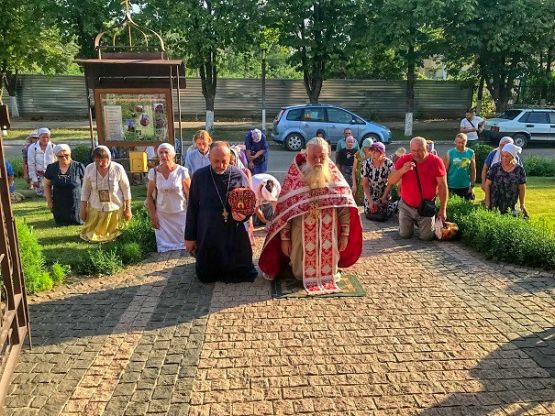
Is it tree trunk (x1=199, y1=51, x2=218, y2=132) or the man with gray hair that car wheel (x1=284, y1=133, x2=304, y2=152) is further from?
the man with gray hair

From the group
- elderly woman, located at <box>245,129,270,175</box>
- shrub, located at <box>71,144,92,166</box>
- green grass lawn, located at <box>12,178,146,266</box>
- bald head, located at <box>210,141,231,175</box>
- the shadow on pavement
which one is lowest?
the shadow on pavement

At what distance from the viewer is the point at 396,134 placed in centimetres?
2473

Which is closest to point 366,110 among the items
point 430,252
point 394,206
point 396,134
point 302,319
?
point 396,134

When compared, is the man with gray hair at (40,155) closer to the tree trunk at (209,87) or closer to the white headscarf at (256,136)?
the white headscarf at (256,136)

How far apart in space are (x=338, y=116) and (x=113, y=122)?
1116 cm

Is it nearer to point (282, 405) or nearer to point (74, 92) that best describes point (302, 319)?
point (282, 405)

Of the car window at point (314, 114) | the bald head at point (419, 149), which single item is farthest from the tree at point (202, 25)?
the bald head at point (419, 149)

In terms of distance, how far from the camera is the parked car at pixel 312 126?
19.9m

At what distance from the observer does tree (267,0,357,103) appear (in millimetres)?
22562

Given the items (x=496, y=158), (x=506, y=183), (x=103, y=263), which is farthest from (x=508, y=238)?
(x=103, y=263)

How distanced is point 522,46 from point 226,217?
20005 mm

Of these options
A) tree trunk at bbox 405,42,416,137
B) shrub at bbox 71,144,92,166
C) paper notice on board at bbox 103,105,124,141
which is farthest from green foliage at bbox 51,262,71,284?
tree trunk at bbox 405,42,416,137

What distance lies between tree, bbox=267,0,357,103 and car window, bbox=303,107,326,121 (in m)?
4.03

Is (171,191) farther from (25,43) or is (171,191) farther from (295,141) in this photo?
(25,43)
